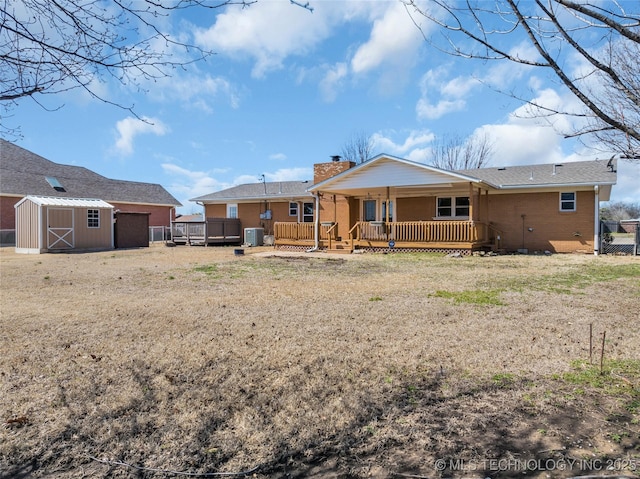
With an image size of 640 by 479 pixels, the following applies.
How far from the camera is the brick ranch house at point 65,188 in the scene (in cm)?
2662

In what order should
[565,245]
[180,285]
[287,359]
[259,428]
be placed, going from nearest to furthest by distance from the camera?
[259,428], [287,359], [180,285], [565,245]

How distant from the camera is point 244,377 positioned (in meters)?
3.79

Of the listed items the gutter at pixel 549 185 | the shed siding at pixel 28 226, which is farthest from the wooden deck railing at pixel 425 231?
the shed siding at pixel 28 226

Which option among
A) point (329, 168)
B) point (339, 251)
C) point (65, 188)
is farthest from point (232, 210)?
point (65, 188)

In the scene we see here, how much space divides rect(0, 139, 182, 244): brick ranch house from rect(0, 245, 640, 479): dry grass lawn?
72.0ft

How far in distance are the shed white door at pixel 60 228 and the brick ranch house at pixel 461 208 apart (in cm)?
1007

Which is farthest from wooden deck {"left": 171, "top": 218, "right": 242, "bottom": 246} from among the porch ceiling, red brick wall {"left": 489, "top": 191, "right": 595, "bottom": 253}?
red brick wall {"left": 489, "top": 191, "right": 595, "bottom": 253}

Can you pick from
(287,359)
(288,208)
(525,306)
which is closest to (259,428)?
(287,359)

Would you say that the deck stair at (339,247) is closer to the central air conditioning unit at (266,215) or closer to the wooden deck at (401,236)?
the wooden deck at (401,236)

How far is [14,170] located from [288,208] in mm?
19361

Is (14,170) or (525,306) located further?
(14,170)

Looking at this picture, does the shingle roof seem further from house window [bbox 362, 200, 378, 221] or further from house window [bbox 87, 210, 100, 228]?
house window [bbox 87, 210, 100, 228]

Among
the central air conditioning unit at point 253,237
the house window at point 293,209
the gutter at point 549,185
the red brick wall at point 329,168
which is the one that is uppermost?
the red brick wall at point 329,168

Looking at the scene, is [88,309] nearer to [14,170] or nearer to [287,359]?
[287,359]
